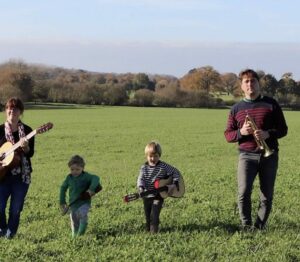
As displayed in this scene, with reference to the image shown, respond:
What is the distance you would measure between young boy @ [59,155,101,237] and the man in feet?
6.47

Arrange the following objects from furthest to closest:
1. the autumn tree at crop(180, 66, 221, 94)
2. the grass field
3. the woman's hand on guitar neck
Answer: the autumn tree at crop(180, 66, 221, 94)
the woman's hand on guitar neck
the grass field

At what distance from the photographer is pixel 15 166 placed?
655 cm

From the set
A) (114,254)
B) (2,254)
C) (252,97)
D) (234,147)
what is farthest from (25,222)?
(234,147)

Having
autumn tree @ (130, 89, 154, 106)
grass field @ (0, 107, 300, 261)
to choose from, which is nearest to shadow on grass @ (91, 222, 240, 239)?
grass field @ (0, 107, 300, 261)

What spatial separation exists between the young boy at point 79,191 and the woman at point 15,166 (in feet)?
1.83

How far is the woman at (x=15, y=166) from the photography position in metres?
6.53

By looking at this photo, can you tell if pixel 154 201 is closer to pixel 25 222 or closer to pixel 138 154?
pixel 25 222

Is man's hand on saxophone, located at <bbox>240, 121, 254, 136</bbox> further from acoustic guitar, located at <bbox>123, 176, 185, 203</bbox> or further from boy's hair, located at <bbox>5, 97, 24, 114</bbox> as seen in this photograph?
boy's hair, located at <bbox>5, 97, 24, 114</bbox>

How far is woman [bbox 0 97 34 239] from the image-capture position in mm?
6531

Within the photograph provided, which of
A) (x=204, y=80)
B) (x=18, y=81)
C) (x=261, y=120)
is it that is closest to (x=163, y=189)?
(x=261, y=120)

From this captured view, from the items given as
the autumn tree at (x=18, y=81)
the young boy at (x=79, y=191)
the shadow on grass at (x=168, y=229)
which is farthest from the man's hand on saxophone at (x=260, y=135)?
the autumn tree at (x=18, y=81)

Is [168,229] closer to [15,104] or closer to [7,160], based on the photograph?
[7,160]

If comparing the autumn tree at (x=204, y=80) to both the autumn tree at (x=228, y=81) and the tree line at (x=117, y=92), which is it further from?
the tree line at (x=117, y=92)

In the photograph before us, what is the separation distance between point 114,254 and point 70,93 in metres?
102
